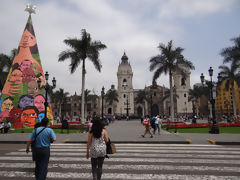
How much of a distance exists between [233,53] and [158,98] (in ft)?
191

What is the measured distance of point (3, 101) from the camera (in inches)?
924

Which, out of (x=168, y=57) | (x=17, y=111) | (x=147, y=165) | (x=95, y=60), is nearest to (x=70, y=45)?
(x=95, y=60)

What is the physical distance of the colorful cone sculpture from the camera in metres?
23.3

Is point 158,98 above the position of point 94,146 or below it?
above

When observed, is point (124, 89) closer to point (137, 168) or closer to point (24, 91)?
point (24, 91)

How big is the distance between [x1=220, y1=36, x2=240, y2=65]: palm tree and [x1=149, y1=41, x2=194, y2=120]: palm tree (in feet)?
18.5

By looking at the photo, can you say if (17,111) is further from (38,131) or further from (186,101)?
(186,101)

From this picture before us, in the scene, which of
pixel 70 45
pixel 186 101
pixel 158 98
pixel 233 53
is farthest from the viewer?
pixel 158 98

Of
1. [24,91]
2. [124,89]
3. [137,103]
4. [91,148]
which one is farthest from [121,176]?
[124,89]

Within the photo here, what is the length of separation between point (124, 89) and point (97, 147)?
85.1 meters

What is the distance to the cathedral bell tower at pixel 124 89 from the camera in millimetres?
86838

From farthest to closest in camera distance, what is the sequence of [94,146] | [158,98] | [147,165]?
[158,98]
[147,165]
[94,146]

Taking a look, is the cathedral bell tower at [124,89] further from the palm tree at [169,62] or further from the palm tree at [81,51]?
the palm tree at [81,51]

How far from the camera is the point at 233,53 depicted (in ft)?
95.0
